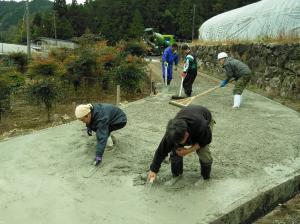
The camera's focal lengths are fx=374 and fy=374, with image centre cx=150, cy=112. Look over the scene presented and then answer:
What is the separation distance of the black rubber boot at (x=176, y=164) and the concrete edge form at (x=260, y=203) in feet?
2.78

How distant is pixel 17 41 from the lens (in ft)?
239

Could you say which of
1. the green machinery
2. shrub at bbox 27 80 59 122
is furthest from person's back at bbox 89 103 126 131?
the green machinery

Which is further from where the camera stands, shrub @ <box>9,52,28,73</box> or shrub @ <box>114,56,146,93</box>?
shrub @ <box>9,52,28,73</box>

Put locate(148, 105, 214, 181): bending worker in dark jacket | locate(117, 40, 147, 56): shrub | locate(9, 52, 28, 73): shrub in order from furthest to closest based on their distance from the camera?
locate(9, 52, 28, 73): shrub, locate(117, 40, 147, 56): shrub, locate(148, 105, 214, 181): bending worker in dark jacket

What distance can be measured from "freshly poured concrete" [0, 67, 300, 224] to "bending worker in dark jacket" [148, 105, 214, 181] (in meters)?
0.39

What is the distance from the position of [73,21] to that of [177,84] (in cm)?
5402

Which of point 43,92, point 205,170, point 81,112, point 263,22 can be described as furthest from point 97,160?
point 263,22

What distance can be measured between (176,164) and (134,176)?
71cm

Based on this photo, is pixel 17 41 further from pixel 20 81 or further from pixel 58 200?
pixel 58 200

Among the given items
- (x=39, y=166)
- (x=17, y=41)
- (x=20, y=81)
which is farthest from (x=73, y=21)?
(x=39, y=166)

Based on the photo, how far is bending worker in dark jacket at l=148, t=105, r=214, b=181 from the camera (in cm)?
388

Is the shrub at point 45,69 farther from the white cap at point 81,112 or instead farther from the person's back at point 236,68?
the white cap at point 81,112

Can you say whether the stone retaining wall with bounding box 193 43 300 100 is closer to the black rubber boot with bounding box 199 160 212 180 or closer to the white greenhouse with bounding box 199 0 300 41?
the white greenhouse with bounding box 199 0 300 41

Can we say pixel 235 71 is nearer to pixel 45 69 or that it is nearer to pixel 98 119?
pixel 98 119
